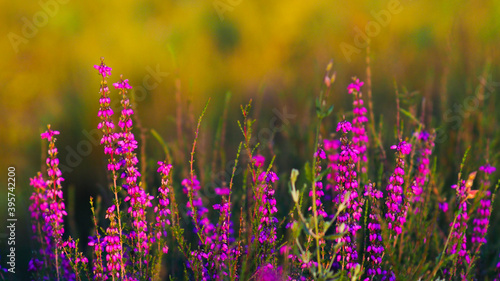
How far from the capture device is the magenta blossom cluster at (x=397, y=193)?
194 cm

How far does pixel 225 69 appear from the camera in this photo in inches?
205

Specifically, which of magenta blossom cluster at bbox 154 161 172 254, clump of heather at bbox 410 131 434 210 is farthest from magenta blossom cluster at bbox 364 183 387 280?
magenta blossom cluster at bbox 154 161 172 254

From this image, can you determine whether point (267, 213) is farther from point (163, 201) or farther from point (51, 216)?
point (51, 216)

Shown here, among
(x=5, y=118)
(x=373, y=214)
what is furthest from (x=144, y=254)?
(x=5, y=118)

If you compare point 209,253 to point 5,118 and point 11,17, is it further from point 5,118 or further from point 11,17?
point 11,17

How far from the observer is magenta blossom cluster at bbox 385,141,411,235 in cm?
194

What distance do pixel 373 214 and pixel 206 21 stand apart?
3874 millimetres

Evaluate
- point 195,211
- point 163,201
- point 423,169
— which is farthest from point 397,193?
point 163,201

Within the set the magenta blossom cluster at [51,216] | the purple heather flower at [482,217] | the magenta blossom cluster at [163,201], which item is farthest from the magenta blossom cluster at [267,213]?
the purple heather flower at [482,217]

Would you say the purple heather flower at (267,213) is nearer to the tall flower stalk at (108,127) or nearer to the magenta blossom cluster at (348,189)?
the magenta blossom cluster at (348,189)

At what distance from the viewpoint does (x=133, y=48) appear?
465cm

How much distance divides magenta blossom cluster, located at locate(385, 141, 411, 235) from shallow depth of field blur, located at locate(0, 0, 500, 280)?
4.26 feet

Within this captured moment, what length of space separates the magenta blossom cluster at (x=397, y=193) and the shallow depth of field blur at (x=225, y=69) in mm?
1298

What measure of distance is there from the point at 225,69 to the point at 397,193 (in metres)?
3.43
